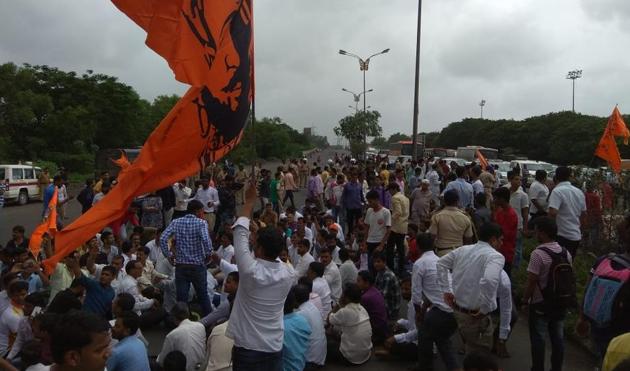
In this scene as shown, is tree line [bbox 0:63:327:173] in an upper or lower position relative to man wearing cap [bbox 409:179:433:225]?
upper

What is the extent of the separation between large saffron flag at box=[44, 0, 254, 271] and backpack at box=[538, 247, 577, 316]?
2924 millimetres

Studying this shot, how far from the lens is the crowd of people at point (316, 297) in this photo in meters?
3.63

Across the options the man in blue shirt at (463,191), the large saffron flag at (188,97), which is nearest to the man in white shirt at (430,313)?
the large saffron flag at (188,97)

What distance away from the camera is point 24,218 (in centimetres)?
1805

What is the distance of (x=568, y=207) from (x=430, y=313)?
8.99 ft

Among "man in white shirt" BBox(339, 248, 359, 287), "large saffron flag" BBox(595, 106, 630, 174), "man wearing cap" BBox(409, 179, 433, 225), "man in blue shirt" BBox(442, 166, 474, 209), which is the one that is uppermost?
"large saffron flag" BBox(595, 106, 630, 174)

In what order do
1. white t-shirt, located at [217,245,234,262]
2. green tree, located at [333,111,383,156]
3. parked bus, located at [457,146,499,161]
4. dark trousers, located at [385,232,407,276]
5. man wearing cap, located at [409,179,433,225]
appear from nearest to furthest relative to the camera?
white t-shirt, located at [217,245,234,262]
dark trousers, located at [385,232,407,276]
man wearing cap, located at [409,179,433,225]
parked bus, located at [457,146,499,161]
green tree, located at [333,111,383,156]

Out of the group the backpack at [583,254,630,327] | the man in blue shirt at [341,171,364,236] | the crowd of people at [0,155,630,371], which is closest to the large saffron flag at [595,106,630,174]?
the crowd of people at [0,155,630,371]

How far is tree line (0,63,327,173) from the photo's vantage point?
32219 mm

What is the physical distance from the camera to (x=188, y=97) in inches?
154

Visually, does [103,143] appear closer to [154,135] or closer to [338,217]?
[338,217]

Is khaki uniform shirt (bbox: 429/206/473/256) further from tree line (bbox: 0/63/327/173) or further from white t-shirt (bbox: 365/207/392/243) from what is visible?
tree line (bbox: 0/63/327/173)

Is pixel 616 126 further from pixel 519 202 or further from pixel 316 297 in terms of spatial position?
pixel 316 297

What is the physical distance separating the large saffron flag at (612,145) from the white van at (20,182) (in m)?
20.2
